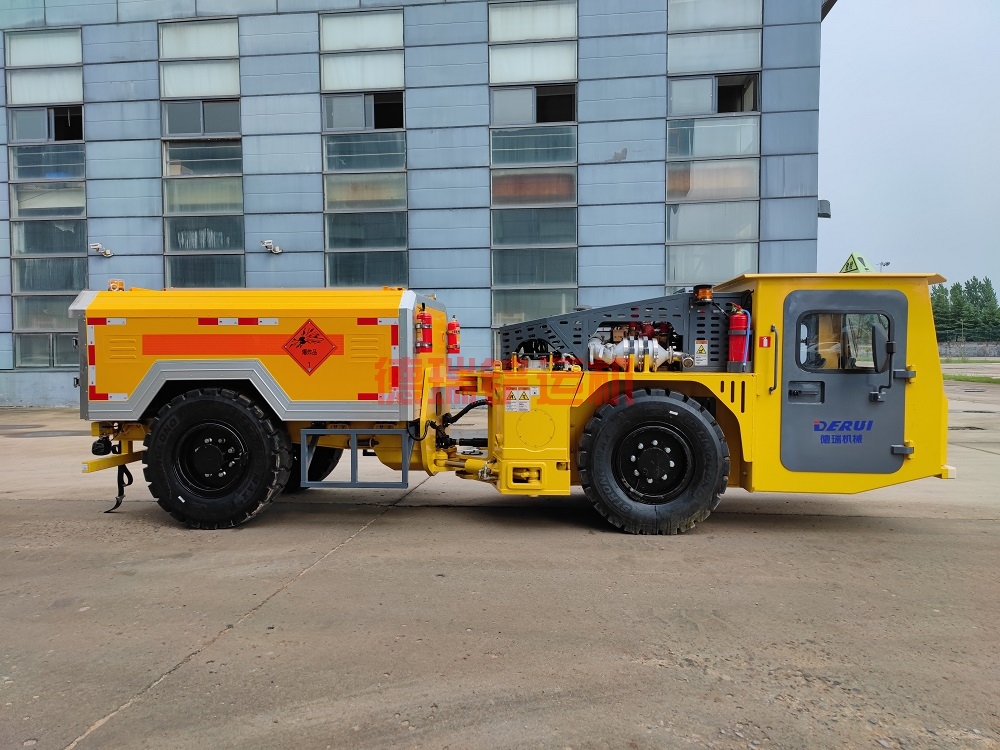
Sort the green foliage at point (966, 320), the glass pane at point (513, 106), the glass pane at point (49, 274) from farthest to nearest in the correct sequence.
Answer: the green foliage at point (966, 320)
the glass pane at point (49, 274)
the glass pane at point (513, 106)

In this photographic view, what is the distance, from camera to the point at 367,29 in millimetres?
17312

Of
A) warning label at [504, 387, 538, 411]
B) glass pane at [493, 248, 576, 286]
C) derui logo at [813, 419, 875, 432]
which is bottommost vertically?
derui logo at [813, 419, 875, 432]

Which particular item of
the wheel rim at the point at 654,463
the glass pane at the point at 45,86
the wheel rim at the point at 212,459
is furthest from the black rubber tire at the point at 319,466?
the glass pane at the point at 45,86

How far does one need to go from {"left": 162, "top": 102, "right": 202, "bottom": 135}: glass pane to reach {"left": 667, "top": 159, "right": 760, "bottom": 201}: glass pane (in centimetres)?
1351

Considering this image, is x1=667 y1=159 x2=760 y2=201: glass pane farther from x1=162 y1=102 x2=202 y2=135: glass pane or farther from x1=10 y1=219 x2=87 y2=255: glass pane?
x1=10 y1=219 x2=87 y2=255: glass pane

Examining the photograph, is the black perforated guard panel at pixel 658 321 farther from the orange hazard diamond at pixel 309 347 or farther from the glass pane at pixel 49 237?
the glass pane at pixel 49 237

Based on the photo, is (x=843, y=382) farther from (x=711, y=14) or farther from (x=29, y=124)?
(x=29, y=124)

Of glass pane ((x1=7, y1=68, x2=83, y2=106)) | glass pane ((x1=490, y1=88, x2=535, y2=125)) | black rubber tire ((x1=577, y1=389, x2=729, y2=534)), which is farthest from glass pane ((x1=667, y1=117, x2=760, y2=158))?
glass pane ((x1=7, y1=68, x2=83, y2=106))

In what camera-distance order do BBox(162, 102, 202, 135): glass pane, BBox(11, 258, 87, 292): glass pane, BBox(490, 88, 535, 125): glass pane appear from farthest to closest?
1. BBox(11, 258, 87, 292): glass pane
2. BBox(162, 102, 202, 135): glass pane
3. BBox(490, 88, 535, 125): glass pane

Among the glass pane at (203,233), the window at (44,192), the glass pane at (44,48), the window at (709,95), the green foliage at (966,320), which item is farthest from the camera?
the green foliage at (966,320)

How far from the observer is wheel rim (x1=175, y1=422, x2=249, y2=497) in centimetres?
575

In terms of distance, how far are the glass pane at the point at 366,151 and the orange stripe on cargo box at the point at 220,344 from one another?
12878 mm

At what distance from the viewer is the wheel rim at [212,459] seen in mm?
5750

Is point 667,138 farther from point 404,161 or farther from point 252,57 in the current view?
point 252,57
